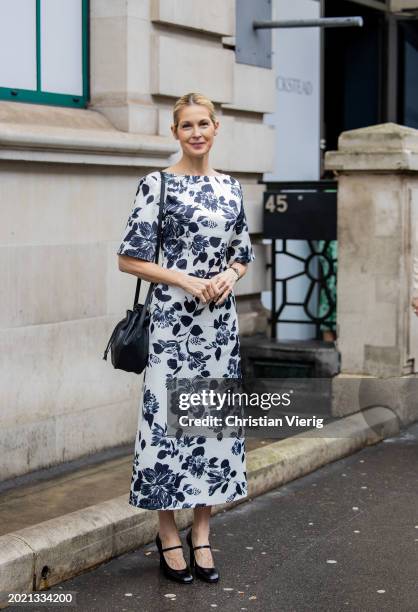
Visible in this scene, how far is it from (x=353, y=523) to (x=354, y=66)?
28.6ft

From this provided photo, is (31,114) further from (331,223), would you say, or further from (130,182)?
(331,223)

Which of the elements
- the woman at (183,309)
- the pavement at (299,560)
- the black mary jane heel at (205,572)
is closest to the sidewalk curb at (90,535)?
the pavement at (299,560)

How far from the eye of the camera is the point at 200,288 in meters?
5.25

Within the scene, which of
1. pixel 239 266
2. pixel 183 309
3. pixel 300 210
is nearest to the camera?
pixel 183 309

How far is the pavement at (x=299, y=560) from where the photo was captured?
5199 mm

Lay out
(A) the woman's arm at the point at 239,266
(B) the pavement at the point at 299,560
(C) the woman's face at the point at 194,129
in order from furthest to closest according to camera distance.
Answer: (A) the woman's arm at the point at 239,266 → (C) the woman's face at the point at 194,129 → (B) the pavement at the point at 299,560

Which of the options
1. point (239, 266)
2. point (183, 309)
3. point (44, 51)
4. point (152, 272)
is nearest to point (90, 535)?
point (183, 309)

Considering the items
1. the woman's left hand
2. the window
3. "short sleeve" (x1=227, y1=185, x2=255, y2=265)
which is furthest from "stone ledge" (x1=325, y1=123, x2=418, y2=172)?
the woman's left hand

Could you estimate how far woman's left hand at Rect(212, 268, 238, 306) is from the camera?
5277mm

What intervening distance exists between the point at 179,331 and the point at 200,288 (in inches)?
9.3

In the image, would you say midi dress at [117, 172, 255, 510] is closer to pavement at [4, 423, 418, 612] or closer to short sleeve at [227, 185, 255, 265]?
short sleeve at [227, 185, 255, 265]

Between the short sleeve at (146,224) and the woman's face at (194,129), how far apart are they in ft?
0.63

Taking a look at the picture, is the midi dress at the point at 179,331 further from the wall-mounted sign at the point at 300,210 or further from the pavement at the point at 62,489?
the wall-mounted sign at the point at 300,210

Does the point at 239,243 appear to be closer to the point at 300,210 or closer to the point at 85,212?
the point at 85,212
